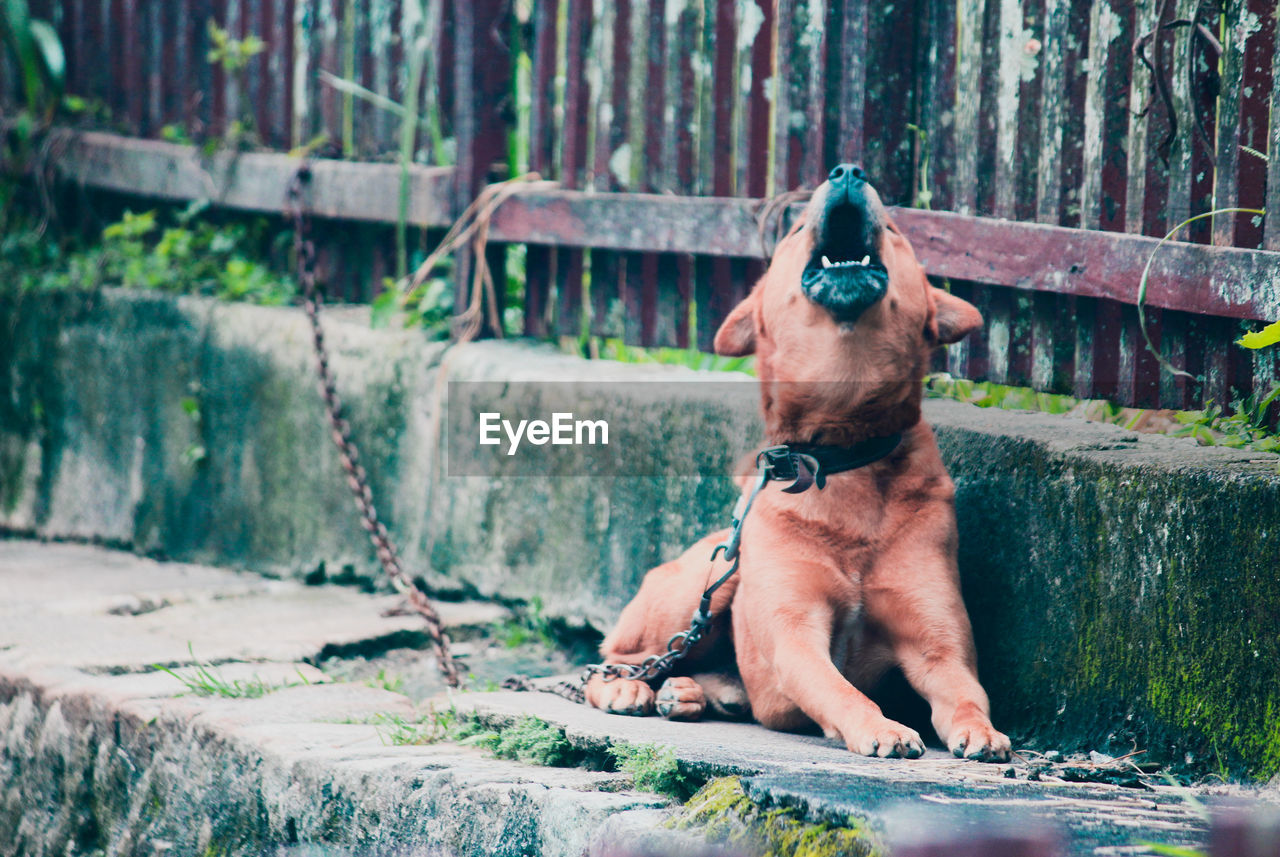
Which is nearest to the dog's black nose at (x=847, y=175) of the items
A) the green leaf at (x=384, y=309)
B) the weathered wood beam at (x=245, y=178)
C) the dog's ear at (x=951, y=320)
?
the dog's ear at (x=951, y=320)

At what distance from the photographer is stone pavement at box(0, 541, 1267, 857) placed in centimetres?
223

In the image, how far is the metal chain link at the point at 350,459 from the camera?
13.0ft

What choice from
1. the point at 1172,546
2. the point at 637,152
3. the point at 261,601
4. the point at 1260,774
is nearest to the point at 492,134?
the point at 637,152

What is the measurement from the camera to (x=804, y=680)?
2791mm

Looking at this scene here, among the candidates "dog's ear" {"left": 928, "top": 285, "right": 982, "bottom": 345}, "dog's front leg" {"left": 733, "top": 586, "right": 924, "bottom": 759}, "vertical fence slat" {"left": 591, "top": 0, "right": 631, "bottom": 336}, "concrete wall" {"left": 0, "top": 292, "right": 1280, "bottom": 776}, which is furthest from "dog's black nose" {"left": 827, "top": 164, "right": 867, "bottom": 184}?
"vertical fence slat" {"left": 591, "top": 0, "right": 631, "bottom": 336}

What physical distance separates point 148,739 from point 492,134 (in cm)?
264

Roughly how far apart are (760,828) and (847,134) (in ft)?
7.48

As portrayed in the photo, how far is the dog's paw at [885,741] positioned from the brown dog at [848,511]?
129mm

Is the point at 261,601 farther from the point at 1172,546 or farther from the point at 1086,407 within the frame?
the point at 1172,546

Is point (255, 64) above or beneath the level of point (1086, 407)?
above

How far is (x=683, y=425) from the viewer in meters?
4.08

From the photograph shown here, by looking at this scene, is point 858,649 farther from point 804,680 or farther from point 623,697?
point 623,697

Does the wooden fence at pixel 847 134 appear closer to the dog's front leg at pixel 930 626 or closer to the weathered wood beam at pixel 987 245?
the weathered wood beam at pixel 987 245
